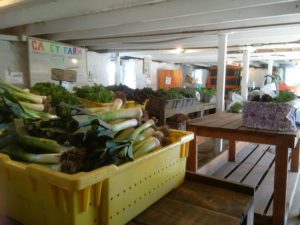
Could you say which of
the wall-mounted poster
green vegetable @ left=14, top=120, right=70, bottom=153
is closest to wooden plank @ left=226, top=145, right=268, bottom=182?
green vegetable @ left=14, top=120, right=70, bottom=153

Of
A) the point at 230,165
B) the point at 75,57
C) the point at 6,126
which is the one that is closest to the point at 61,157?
the point at 6,126

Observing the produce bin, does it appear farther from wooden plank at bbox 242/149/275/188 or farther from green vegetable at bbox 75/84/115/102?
green vegetable at bbox 75/84/115/102

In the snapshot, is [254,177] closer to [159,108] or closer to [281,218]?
[281,218]

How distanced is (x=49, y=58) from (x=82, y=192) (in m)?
3.84

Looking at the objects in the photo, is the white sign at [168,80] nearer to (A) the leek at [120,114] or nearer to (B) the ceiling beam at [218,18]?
(B) the ceiling beam at [218,18]

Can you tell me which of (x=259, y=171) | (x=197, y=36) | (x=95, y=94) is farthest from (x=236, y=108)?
(x=95, y=94)

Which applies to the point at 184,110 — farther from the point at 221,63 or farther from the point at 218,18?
the point at 218,18

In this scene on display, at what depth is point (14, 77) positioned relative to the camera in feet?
12.0

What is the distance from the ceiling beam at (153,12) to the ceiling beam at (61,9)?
190 millimetres

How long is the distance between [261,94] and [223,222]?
56.7 inches

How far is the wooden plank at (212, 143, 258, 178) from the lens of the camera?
266 centimetres

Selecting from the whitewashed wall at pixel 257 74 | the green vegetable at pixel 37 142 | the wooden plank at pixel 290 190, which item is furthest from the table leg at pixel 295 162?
the whitewashed wall at pixel 257 74

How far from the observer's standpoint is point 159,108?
135 inches

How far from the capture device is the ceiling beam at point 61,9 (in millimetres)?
2102
